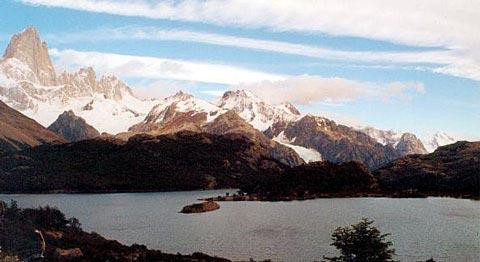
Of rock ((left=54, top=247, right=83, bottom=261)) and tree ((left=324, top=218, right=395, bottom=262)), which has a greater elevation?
tree ((left=324, top=218, right=395, bottom=262))

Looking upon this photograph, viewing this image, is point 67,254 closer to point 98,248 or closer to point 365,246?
point 98,248

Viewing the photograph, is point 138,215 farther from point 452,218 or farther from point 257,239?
point 452,218

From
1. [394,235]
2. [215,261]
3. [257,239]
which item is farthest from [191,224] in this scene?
[215,261]

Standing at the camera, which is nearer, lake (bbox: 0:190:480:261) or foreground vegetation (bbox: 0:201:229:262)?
foreground vegetation (bbox: 0:201:229:262)

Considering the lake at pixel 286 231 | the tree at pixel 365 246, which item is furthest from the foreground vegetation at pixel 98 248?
the lake at pixel 286 231

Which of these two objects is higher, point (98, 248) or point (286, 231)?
point (286, 231)

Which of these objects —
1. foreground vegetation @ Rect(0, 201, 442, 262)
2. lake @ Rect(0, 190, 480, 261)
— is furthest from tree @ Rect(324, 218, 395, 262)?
lake @ Rect(0, 190, 480, 261)

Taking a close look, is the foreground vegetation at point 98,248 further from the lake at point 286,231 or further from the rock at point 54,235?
the lake at point 286,231

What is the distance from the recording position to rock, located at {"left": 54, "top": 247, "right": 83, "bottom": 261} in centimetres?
8838

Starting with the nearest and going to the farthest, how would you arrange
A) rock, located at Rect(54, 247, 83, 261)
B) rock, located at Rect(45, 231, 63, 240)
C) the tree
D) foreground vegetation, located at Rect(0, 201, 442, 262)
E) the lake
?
the tree, foreground vegetation, located at Rect(0, 201, 442, 262), rock, located at Rect(54, 247, 83, 261), rock, located at Rect(45, 231, 63, 240), the lake

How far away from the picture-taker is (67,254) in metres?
89.6

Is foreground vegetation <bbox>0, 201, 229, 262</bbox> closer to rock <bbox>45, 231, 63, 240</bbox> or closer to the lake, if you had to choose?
rock <bbox>45, 231, 63, 240</bbox>

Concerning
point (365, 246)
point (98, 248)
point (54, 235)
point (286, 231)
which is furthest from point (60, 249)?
point (286, 231)

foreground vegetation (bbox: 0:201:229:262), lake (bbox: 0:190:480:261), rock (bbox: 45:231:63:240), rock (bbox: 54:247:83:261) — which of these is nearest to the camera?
rock (bbox: 54:247:83:261)
